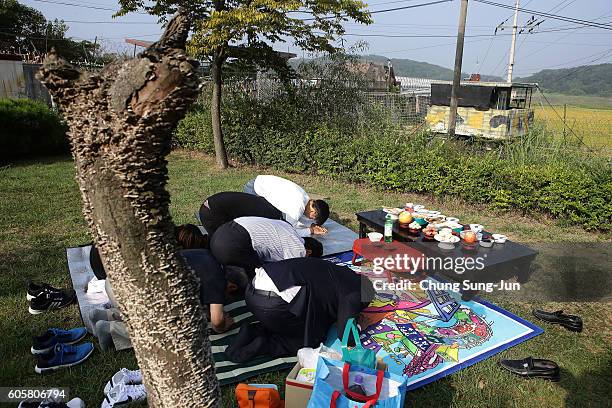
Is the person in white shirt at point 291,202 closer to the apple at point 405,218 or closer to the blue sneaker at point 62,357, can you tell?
the apple at point 405,218

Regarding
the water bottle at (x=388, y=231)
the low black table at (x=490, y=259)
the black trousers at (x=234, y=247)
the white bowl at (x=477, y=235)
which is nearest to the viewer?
the black trousers at (x=234, y=247)

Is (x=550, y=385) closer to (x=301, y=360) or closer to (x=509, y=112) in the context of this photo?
(x=301, y=360)

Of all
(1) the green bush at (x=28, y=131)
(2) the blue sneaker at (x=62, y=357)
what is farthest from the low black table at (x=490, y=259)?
(1) the green bush at (x=28, y=131)

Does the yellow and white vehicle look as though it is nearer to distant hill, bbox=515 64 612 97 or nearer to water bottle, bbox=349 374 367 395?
water bottle, bbox=349 374 367 395

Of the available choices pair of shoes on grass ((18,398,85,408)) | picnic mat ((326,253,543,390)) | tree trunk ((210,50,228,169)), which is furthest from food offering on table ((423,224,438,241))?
tree trunk ((210,50,228,169))

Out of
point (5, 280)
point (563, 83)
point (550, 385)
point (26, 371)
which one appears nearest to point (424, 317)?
point (550, 385)

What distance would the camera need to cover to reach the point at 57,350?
301 cm

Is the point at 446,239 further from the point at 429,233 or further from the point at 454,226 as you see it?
the point at 454,226

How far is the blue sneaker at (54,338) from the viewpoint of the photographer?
9.91 ft

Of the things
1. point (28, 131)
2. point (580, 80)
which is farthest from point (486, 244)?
point (580, 80)

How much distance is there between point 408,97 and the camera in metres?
10.8

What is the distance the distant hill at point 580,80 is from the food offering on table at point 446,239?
103 meters

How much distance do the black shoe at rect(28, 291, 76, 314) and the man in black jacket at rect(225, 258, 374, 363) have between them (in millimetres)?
1714

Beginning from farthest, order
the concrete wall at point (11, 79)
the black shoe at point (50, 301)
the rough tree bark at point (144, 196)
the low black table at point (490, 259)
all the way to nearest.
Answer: the concrete wall at point (11, 79)
the low black table at point (490, 259)
the black shoe at point (50, 301)
the rough tree bark at point (144, 196)
